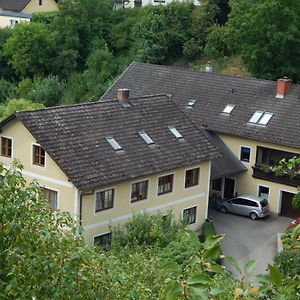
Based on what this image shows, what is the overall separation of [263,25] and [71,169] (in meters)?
17.1

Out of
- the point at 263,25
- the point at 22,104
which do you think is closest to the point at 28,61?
the point at 22,104

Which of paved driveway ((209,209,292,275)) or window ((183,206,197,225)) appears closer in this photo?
paved driveway ((209,209,292,275))

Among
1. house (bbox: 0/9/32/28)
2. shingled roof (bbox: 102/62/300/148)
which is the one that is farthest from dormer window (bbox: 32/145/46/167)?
house (bbox: 0/9/32/28)

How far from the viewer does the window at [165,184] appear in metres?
27.0

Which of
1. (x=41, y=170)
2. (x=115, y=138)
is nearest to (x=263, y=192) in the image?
(x=115, y=138)

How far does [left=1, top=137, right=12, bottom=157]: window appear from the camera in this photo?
1042 inches

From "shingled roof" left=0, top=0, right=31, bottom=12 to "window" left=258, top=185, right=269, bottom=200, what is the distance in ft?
108

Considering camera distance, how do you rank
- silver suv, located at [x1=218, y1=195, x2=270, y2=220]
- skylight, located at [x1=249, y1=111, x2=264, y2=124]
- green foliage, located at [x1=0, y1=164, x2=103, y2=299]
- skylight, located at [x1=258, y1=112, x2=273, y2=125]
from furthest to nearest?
1. skylight, located at [x1=249, y1=111, x2=264, y2=124]
2. skylight, located at [x1=258, y1=112, x2=273, y2=125]
3. silver suv, located at [x1=218, y1=195, x2=270, y2=220]
4. green foliage, located at [x1=0, y1=164, x2=103, y2=299]

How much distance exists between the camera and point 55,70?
49719 millimetres

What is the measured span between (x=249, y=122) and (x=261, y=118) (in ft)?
1.81

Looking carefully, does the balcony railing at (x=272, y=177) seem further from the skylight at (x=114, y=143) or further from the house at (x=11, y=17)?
the house at (x=11, y=17)

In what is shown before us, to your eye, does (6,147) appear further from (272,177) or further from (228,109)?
(272,177)

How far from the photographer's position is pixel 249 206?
99.5 ft

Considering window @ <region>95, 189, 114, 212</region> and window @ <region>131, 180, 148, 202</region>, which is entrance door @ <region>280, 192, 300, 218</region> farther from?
window @ <region>95, 189, 114, 212</region>
